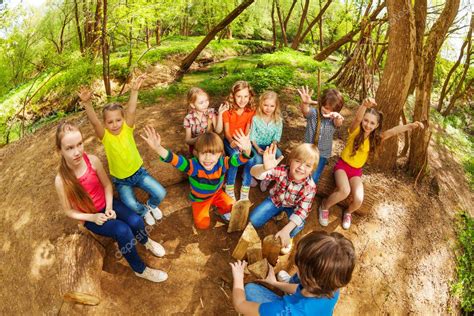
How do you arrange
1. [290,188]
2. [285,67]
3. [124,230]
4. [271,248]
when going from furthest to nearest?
[285,67] → [290,188] → [271,248] → [124,230]

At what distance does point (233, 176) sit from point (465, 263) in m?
3.55

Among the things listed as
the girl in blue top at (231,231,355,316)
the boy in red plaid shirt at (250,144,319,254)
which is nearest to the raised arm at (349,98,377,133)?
the boy in red plaid shirt at (250,144,319,254)

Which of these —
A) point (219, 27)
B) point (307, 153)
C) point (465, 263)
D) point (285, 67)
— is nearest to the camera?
point (307, 153)

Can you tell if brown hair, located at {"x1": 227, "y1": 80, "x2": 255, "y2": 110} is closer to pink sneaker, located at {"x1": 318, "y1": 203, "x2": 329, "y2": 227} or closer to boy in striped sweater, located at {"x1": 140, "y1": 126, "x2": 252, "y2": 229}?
boy in striped sweater, located at {"x1": 140, "y1": 126, "x2": 252, "y2": 229}

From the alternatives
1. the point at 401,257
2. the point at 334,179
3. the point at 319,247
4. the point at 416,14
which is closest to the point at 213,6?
the point at 416,14

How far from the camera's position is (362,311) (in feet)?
10.5

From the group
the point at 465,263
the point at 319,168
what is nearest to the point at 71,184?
the point at 319,168

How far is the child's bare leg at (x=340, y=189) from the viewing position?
3689 millimetres

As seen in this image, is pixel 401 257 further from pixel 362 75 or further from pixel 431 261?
pixel 362 75

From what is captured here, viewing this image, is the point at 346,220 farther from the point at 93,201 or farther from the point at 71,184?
the point at 71,184

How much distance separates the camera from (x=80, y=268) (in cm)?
293

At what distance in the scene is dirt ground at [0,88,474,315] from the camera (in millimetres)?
2979

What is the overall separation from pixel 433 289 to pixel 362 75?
3638mm

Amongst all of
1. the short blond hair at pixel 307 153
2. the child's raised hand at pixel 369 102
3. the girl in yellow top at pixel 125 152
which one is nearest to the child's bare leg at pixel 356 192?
the child's raised hand at pixel 369 102
